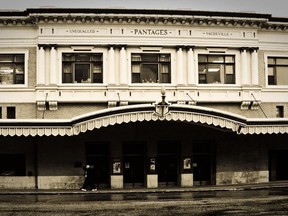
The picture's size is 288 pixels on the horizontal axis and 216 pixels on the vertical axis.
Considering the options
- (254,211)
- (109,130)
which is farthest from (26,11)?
(254,211)

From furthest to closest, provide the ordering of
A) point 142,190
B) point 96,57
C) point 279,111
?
point 279,111
point 96,57
point 142,190

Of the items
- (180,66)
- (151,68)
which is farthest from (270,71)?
(151,68)

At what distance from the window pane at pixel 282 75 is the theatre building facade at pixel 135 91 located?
1.07 meters

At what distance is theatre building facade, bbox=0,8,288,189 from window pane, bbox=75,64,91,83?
6 centimetres

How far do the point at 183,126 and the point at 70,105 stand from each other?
6943mm

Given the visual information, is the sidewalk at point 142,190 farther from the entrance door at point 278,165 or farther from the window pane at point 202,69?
the window pane at point 202,69

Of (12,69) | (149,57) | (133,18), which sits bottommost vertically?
(12,69)

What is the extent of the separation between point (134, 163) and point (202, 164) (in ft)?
14.1

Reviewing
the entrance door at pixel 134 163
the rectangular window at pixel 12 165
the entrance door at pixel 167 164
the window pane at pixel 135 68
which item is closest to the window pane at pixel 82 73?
the window pane at pixel 135 68

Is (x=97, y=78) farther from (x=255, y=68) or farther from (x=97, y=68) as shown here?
(x=255, y=68)

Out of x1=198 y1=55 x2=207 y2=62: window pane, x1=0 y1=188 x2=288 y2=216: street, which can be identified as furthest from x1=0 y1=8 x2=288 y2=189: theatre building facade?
x1=0 y1=188 x2=288 y2=216: street

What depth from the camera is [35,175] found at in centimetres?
2722

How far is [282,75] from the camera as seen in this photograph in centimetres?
3006

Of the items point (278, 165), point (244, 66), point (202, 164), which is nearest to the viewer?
point (244, 66)
